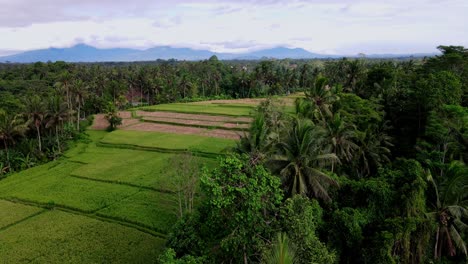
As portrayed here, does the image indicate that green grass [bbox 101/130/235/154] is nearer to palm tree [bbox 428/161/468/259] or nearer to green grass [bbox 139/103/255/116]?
green grass [bbox 139/103/255/116]

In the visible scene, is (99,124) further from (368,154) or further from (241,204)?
(241,204)

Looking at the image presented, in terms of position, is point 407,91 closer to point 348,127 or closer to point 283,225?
point 348,127

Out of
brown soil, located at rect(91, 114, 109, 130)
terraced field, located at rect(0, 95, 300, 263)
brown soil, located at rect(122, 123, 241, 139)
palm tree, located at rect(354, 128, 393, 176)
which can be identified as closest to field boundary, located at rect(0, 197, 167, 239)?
terraced field, located at rect(0, 95, 300, 263)

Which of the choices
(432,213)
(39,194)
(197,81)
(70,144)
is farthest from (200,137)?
(197,81)

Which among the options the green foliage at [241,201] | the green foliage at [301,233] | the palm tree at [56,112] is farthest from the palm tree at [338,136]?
the palm tree at [56,112]

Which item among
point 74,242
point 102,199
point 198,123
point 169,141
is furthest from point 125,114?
point 74,242

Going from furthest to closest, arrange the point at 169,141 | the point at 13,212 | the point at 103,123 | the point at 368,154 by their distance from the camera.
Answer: the point at 103,123, the point at 169,141, the point at 368,154, the point at 13,212
